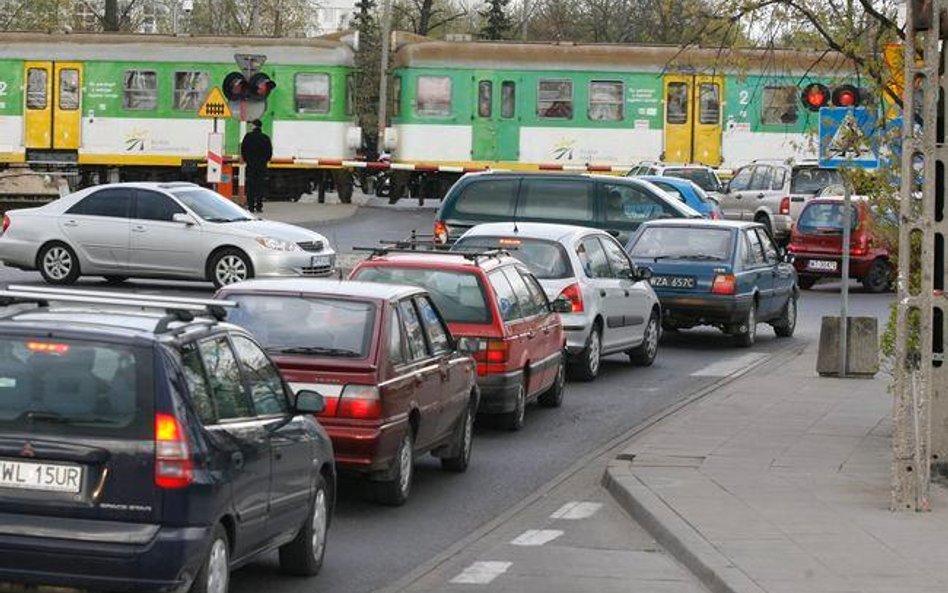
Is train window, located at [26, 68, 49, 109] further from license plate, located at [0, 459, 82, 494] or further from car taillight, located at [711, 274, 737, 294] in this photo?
license plate, located at [0, 459, 82, 494]

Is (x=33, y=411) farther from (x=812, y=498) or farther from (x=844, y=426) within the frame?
(x=844, y=426)

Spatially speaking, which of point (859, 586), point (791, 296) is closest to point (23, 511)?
point (859, 586)

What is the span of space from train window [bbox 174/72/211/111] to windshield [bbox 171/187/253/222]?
2083cm

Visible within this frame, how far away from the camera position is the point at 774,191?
44.2 metres

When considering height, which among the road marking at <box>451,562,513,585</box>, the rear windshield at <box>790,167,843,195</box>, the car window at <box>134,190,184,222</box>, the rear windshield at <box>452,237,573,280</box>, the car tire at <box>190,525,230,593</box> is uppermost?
the rear windshield at <box>790,167,843,195</box>

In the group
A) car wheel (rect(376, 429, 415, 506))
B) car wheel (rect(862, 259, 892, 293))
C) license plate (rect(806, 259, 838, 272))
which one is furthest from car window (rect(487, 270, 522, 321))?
car wheel (rect(862, 259, 892, 293))

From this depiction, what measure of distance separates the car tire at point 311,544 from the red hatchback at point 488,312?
224 inches

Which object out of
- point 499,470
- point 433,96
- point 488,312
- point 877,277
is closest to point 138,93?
point 433,96

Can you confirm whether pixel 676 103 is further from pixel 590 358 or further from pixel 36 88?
pixel 590 358

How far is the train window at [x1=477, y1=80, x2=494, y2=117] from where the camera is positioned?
51.2 meters

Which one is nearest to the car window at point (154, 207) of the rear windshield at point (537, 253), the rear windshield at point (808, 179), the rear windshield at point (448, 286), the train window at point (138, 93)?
the rear windshield at point (537, 253)

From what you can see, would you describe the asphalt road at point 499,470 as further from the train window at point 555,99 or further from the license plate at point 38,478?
the train window at point 555,99

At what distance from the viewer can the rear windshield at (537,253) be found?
21.3 metres

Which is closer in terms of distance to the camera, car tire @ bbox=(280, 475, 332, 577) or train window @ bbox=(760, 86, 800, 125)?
car tire @ bbox=(280, 475, 332, 577)
